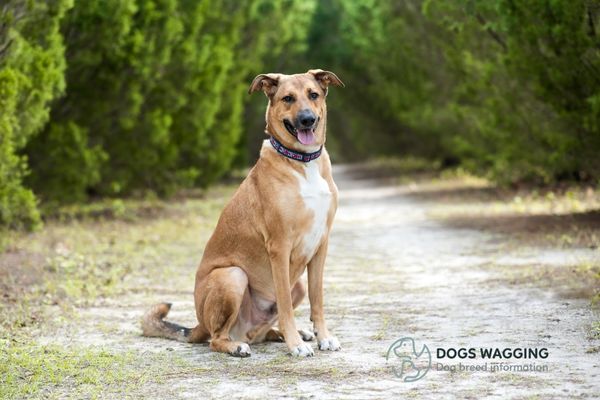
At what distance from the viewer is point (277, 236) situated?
689cm

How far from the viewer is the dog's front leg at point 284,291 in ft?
22.4

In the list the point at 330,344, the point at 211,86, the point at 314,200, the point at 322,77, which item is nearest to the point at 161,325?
the point at 330,344

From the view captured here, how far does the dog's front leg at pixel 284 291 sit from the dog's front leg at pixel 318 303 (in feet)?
0.52

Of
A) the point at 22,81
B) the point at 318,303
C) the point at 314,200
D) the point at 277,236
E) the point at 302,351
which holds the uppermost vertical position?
the point at 22,81

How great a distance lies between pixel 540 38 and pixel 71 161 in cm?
787

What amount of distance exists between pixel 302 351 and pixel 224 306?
2.07 feet

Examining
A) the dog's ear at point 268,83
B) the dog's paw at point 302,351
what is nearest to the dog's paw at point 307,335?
the dog's paw at point 302,351

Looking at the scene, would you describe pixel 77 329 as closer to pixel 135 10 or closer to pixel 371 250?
pixel 371 250

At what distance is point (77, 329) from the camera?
8.12 m

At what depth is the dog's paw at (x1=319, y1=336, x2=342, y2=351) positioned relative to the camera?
6.87m

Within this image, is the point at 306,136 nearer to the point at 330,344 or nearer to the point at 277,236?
the point at 277,236

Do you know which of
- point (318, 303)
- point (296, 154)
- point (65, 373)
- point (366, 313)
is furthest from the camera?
point (366, 313)

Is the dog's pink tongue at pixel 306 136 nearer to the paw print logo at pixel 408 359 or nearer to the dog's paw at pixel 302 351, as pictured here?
the dog's paw at pixel 302 351

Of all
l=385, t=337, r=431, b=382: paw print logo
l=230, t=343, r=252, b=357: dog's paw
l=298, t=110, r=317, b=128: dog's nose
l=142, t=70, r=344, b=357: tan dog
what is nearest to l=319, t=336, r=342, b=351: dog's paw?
l=142, t=70, r=344, b=357: tan dog
